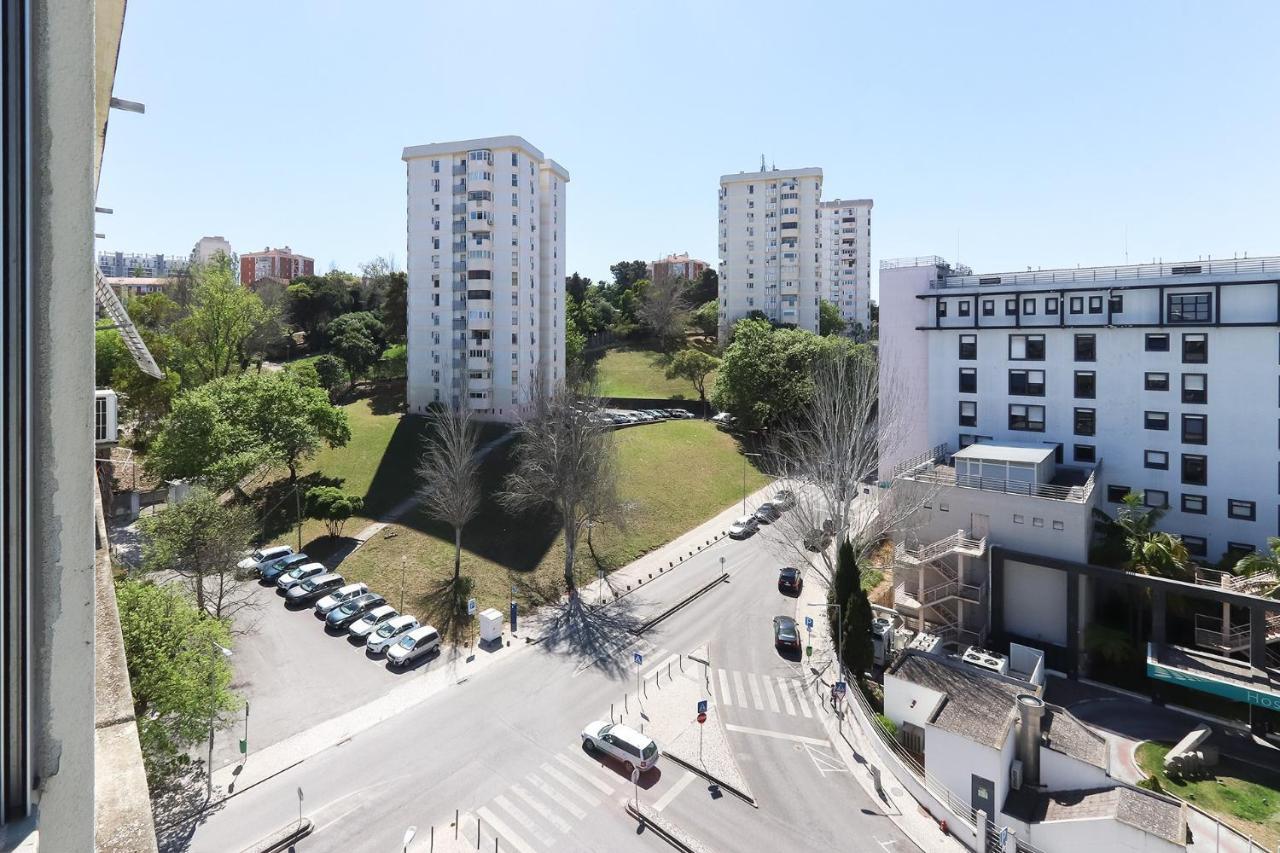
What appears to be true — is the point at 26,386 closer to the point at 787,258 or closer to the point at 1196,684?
the point at 1196,684

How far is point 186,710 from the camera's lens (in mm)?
15836

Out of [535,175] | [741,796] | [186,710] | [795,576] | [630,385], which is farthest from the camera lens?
[630,385]

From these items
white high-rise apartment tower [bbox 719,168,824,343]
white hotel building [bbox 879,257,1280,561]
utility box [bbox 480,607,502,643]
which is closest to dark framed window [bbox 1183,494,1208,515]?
white hotel building [bbox 879,257,1280,561]

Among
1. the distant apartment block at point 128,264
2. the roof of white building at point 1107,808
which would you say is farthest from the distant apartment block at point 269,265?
the roof of white building at point 1107,808

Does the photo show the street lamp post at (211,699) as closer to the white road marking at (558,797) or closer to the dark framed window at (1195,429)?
the white road marking at (558,797)

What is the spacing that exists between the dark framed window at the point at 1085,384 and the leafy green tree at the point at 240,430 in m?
42.4

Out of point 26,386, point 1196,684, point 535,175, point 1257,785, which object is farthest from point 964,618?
point 535,175

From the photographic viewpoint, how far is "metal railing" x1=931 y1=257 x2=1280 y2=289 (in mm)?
27688

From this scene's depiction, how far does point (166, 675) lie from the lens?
49.7 feet

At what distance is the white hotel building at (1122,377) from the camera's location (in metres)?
27.5

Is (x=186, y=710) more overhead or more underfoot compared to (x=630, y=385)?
more underfoot

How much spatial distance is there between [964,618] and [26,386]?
31.4 meters

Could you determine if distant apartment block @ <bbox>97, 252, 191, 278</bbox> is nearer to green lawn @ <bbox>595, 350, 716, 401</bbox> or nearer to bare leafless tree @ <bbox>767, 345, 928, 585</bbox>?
green lawn @ <bbox>595, 350, 716, 401</bbox>

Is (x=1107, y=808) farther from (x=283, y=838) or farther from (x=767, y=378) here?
(x=767, y=378)
